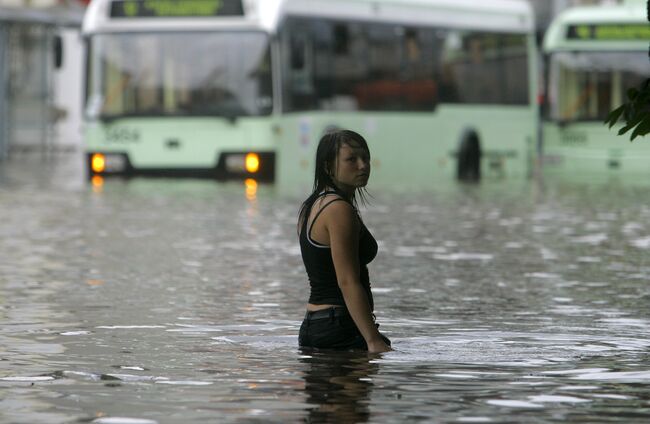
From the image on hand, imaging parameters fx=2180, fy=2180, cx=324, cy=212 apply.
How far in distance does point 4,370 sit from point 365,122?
26160 millimetres

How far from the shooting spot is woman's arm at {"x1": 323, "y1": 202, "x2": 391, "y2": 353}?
945cm

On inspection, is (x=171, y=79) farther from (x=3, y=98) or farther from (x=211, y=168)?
(x=3, y=98)

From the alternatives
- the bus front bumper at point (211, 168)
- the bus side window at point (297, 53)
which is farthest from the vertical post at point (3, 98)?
the bus front bumper at point (211, 168)

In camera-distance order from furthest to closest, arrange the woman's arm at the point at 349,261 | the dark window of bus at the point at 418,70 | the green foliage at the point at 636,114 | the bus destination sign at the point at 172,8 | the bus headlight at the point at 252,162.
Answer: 1. the dark window of bus at the point at 418,70
2. the bus destination sign at the point at 172,8
3. the bus headlight at the point at 252,162
4. the woman's arm at the point at 349,261
5. the green foliage at the point at 636,114

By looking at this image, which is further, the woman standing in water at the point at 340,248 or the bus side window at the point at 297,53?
the bus side window at the point at 297,53

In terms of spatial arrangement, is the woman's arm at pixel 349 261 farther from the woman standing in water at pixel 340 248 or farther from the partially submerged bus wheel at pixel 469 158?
the partially submerged bus wheel at pixel 469 158

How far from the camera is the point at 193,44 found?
32.8m

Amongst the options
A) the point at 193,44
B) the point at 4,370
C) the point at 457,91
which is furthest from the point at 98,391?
the point at 457,91

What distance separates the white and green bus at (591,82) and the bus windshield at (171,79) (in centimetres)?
830

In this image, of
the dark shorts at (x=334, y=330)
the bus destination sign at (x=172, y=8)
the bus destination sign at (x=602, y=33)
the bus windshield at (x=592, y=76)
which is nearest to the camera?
the dark shorts at (x=334, y=330)

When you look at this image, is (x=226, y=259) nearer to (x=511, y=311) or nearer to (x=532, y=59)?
(x=511, y=311)

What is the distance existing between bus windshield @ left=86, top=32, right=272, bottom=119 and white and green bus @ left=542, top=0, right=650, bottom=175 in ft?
27.2

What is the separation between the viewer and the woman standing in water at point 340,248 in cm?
948

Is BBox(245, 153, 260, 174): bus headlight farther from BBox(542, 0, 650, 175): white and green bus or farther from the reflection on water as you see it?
the reflection on water
